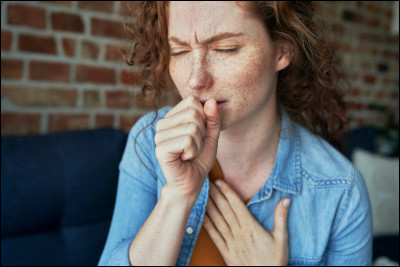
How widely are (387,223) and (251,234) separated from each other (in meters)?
1.14

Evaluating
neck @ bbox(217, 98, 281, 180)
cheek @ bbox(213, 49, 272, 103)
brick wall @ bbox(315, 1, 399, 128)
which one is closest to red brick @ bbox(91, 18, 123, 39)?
neck @ bbox(217, 98, 281, 180)

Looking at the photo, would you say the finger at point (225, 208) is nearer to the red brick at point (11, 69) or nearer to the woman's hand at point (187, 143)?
the woman's hand at point (187, 143)

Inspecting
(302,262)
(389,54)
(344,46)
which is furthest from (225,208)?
(389,54)

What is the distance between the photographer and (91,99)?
1455mm

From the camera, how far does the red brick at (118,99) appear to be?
4.95 ft

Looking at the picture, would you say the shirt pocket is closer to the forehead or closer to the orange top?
the orange top

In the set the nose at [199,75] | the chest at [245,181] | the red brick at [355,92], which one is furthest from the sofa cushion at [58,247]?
the red brick at [355,92]

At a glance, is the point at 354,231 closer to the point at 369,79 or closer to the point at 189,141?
the point at 189,141

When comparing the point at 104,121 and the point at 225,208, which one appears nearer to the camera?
the point at 225,208

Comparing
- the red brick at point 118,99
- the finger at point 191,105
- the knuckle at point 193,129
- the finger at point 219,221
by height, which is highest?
the finger at point 191,105

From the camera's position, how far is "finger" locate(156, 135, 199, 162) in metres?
0.62

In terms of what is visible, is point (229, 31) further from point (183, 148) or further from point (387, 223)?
point (387, 223)

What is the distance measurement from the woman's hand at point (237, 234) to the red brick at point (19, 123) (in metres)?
0.78

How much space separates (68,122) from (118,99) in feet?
0.73
